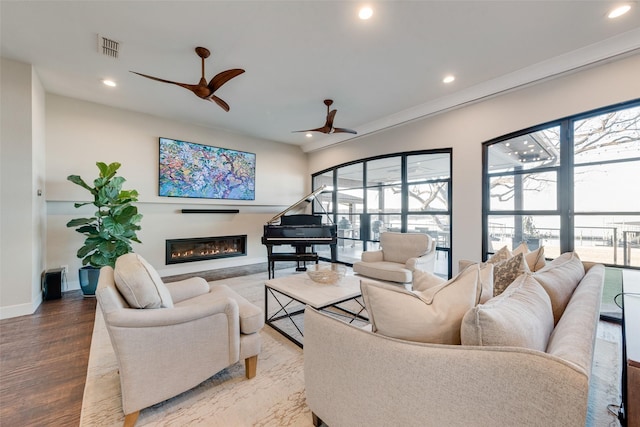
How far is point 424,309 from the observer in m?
1.06

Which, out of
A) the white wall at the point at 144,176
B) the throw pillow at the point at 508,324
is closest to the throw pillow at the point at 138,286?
the throw pillow at the point at 508,324

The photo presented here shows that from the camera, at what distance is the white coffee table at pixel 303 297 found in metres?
2.23

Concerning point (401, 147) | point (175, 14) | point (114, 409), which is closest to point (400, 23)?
point (175, 14)

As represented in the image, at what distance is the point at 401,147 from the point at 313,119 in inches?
70.3

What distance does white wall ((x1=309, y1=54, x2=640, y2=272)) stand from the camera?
281 cm

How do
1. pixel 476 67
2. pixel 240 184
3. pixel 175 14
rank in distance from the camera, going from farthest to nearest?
1. pixel 240 184
2. pixel 476 67
3. pixel 175 14

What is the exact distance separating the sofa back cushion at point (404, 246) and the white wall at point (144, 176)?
127 inches

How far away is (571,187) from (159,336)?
4.47 m

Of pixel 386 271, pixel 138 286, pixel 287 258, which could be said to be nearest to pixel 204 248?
pixel 287 258

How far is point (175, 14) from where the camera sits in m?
2.34

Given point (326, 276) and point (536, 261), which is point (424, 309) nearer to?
point (536, 261)

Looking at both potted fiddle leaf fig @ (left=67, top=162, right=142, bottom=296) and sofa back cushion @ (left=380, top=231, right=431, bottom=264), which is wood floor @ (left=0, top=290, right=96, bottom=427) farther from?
sofa back cushion @ (left=380, top=231, right=431, bottom=264)

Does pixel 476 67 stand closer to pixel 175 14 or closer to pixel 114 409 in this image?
pixel 175 14

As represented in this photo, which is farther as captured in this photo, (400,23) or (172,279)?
(172,279)
